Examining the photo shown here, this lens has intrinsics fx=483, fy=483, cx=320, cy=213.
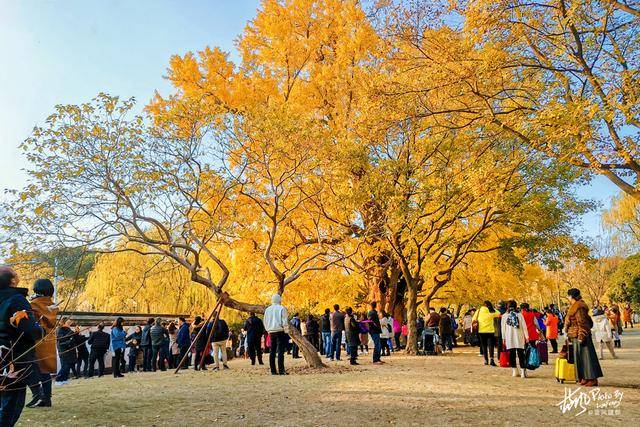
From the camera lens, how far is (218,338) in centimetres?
1597

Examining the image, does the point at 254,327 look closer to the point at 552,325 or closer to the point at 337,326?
the point at 337,326

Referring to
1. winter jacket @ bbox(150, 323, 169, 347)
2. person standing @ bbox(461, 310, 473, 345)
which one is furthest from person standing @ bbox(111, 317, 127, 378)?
person standing @ bbox(461, 310, 473, 345)

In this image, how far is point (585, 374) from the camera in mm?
8930

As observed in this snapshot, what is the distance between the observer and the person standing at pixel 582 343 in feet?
29.1

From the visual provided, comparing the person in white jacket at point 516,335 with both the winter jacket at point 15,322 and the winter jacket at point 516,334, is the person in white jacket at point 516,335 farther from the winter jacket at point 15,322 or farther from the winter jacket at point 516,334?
the winter jacket at point 15,322

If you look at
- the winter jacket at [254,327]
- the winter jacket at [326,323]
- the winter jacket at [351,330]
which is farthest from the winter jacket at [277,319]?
the winter jacket at [326,323]

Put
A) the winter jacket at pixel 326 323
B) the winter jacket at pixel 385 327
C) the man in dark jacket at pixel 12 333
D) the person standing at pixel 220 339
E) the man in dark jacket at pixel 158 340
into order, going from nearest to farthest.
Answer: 1. the man in dark jacket at pixel 12 333
2. the person standing at pixel 220 339
3. the man in dark jacket at pixel 158 340
4. the winter jacket at pixel 326 323
5. the winter jacket at pixel 385 327

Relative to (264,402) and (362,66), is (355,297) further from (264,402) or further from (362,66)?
(264,402)

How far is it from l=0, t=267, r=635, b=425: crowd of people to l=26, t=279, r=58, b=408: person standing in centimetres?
1

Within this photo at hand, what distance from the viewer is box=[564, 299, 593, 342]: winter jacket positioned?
8.93 m

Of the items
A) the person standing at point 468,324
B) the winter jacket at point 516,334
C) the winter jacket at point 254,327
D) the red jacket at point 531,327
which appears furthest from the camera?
the person standing at point 468,324

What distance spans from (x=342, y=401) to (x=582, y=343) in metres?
4.71

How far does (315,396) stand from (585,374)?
501cm

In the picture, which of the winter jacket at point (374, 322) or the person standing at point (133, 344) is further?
the person standing at point (133, 344)
